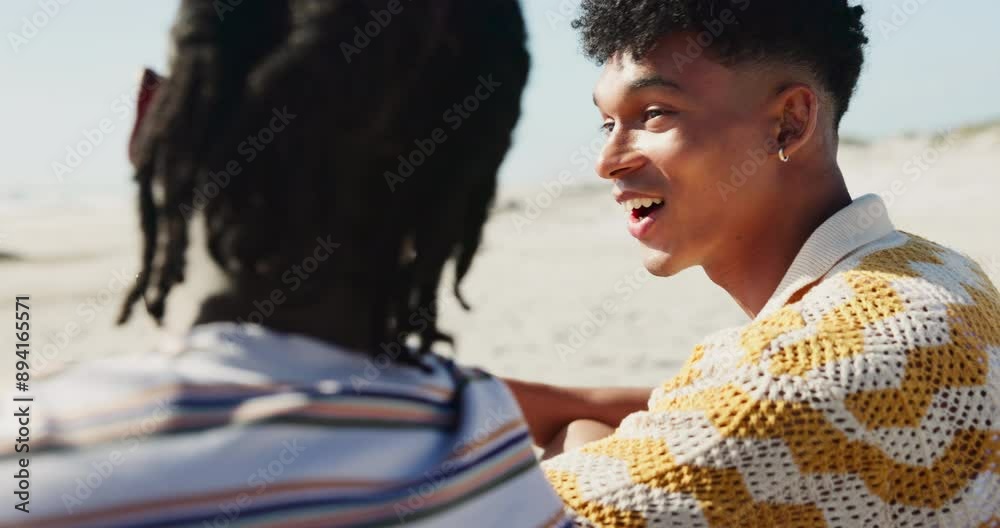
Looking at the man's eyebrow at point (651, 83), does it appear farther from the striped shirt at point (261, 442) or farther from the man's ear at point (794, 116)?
the striped shirt at point (261, 442)

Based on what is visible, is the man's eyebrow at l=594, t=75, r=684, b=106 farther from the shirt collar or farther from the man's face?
the shirt collar

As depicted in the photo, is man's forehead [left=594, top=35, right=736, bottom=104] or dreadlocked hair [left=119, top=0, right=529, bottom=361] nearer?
dreadlocked hair [left=119, top=0, right=529, bottom=361]

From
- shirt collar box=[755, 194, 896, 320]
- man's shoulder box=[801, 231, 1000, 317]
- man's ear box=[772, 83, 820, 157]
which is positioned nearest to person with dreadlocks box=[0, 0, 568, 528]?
man's shoulder box=[801, 231, 1000, 317]

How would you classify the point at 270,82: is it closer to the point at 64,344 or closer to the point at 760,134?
the point at 760,134

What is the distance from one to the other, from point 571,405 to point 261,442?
1.71 m

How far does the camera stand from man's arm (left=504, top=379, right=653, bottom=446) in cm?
278

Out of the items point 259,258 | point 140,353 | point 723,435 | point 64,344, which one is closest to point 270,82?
point 259,258

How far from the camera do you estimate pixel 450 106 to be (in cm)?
133

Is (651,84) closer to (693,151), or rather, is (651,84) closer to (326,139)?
(693,151)

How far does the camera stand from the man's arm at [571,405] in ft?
9.13

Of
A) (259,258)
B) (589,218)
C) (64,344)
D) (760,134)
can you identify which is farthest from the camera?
(589,218)

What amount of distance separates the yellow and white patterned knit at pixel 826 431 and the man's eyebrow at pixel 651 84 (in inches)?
30.2

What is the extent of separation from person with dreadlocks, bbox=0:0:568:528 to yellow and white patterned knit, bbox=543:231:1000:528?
0.68m

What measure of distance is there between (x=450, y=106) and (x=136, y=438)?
1.75 feet
